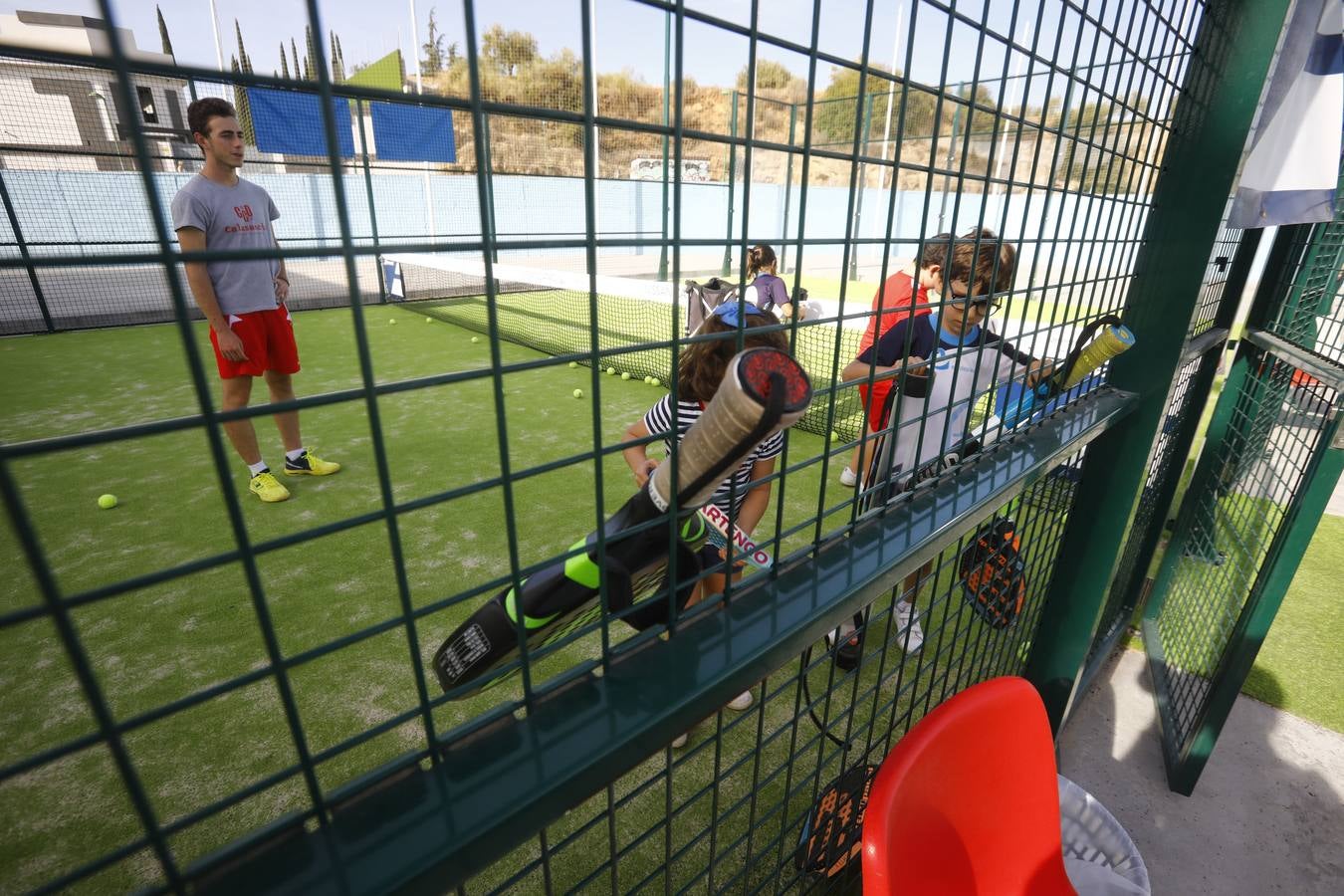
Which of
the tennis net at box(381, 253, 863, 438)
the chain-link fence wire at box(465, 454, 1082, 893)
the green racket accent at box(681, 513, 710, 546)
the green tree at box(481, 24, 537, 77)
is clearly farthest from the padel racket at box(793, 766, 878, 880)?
the green tree at box(481, 24, 537, 77)

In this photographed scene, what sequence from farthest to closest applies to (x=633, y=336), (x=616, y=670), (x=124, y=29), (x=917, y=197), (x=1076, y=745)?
(x=917, y=197), (x=633, y=336), (x=1076, y=745), (x=616, y=670), (x=124, y=29)

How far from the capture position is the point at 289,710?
0.55 meters

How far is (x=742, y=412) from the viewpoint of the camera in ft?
2.13

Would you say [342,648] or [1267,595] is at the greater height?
[342,648]

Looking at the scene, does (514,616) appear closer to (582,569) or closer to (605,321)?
(582,569)

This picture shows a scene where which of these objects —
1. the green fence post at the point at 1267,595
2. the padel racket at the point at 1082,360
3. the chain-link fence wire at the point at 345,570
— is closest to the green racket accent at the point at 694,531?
the chain-link fence wire at the point at 345,570

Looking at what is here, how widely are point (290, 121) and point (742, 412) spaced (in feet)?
10.6

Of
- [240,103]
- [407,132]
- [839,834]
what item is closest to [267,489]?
[240,103]

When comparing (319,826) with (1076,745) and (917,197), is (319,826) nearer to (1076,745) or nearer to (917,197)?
(1076,745)

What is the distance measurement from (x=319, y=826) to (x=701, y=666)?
0.45 metres

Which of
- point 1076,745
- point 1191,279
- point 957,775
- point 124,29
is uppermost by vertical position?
point 124,29

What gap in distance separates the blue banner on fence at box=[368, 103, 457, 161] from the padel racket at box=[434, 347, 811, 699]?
289 inches

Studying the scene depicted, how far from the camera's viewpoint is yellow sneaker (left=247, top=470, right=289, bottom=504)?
378cm

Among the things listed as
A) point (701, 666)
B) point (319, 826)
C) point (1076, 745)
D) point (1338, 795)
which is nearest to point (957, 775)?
point (701, 666)
